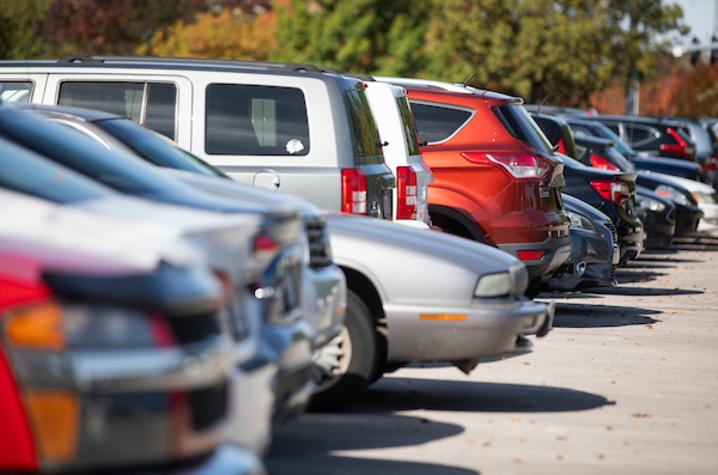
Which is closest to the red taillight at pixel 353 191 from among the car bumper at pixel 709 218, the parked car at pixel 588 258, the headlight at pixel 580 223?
the parked car at pixel 588 258

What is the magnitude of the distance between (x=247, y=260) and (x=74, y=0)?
191 feet

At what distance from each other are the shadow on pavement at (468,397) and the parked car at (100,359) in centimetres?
396

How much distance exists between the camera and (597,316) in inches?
518

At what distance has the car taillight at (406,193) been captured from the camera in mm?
10367

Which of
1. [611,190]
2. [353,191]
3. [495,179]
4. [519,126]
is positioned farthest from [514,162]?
[611,190]

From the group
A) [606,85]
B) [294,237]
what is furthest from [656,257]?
[606,85]

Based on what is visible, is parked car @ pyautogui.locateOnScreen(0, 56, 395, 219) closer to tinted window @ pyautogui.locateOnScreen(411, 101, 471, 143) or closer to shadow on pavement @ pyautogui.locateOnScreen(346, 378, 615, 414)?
shadow on pavement @ pyautogui.locateOnScreen(346, 378, 615, 414)

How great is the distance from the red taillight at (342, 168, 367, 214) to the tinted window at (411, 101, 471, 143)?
3232 mm

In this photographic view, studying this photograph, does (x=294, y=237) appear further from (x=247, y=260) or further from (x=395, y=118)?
(x=395, y=118)

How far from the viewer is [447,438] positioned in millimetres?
7070

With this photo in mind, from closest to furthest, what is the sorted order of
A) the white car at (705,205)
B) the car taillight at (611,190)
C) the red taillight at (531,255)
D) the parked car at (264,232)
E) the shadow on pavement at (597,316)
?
the parked car at (264,232) < the red taillight at (531,255) < the shadow on pavement at (597,316) < the car taillight at (611,190) < the white car at (705,205)

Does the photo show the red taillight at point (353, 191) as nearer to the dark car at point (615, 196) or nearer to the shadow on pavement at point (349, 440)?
the shadow on pavement at point (349, 440)

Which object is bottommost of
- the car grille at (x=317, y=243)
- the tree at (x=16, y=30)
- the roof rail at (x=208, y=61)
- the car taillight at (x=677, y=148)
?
the car grille at (x=317, y=243)

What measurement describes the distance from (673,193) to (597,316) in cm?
803
